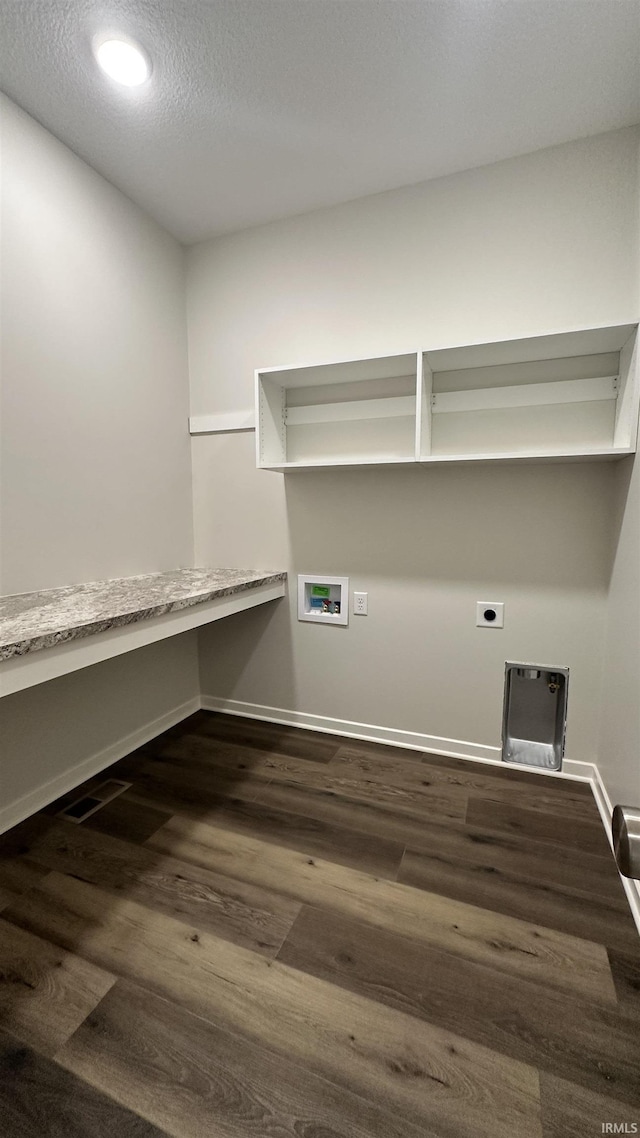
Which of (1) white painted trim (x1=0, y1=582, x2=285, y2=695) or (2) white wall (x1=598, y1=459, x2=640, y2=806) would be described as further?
(2) white wall (x1=598, y1=459, x2=640, y2=806)

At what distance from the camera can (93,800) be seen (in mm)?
1798

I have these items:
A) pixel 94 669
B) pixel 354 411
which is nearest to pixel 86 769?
pixel 94 669

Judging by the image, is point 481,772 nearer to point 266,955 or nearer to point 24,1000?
point 266,955

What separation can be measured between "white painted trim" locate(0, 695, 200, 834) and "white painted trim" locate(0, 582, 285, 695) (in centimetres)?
81

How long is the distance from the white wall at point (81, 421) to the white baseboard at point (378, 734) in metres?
0.37

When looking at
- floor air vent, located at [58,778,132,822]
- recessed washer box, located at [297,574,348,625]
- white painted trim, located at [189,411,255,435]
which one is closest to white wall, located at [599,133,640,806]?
recessed washer box, located at [297,574,348,625]

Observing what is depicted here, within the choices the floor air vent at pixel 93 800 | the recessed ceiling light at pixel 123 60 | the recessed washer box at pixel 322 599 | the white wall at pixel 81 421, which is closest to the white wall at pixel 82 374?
the white wall at pixel 81 421

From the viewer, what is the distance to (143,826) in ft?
5.40

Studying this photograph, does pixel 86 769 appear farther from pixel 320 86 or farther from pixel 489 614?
pixel 320 86

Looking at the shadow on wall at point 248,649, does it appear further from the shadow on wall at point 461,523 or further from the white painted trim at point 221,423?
the white painted trim at point 221,423

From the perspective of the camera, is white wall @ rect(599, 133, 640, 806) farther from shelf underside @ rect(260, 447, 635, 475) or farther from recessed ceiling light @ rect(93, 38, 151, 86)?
recessed ceiling light @ rect(93, 38, 151, 86)

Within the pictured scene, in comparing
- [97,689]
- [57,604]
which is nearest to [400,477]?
[57,604]

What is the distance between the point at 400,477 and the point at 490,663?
0.91 metres

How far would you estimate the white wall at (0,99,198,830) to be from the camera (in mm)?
1620
